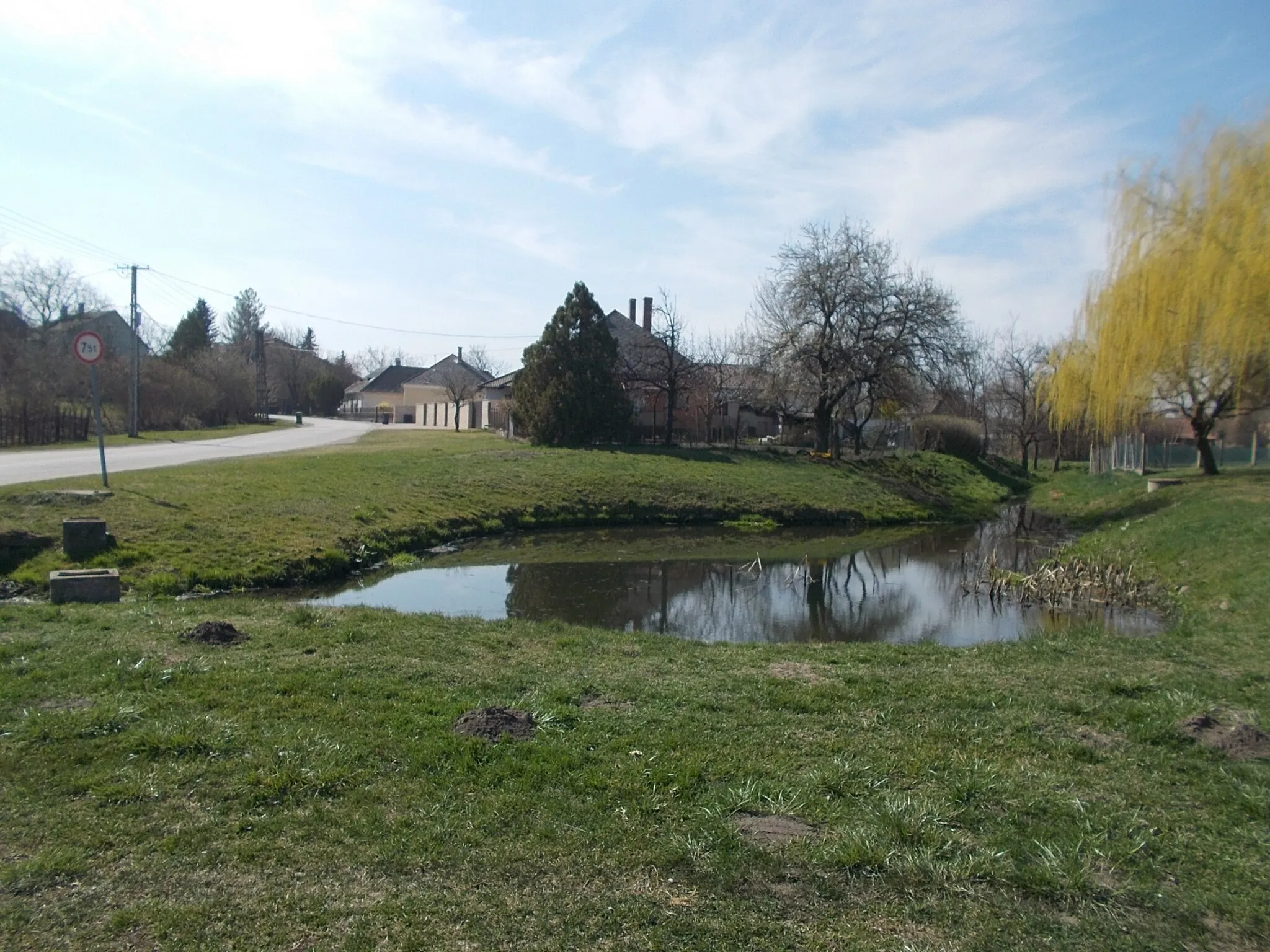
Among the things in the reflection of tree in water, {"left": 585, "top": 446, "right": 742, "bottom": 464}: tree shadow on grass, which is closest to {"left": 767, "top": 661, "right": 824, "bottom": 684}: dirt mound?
the reflection of tree in water

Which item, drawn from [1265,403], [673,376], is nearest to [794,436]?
[673,376]

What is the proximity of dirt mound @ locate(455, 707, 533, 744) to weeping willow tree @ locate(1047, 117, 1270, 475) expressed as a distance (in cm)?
860

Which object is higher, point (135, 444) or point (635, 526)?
point (135, 444)

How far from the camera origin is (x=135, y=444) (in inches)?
1247

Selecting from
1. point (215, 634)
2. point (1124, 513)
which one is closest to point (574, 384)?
point (1124, 513)

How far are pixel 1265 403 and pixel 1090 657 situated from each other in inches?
548

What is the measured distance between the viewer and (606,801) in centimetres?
466

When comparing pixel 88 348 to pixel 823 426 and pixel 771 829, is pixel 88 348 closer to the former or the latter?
pixel 771 829

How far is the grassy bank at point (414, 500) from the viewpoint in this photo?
13.3m

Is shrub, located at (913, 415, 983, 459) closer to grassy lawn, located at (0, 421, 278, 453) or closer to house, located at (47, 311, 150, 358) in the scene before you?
grassy lawn, located at (0, 421, 278, 453)

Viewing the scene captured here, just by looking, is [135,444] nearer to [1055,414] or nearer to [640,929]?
[1055,414]

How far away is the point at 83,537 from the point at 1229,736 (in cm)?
1269

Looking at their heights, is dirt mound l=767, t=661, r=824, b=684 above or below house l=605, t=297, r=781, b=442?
below

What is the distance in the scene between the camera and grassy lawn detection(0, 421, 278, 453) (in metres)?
29.3
